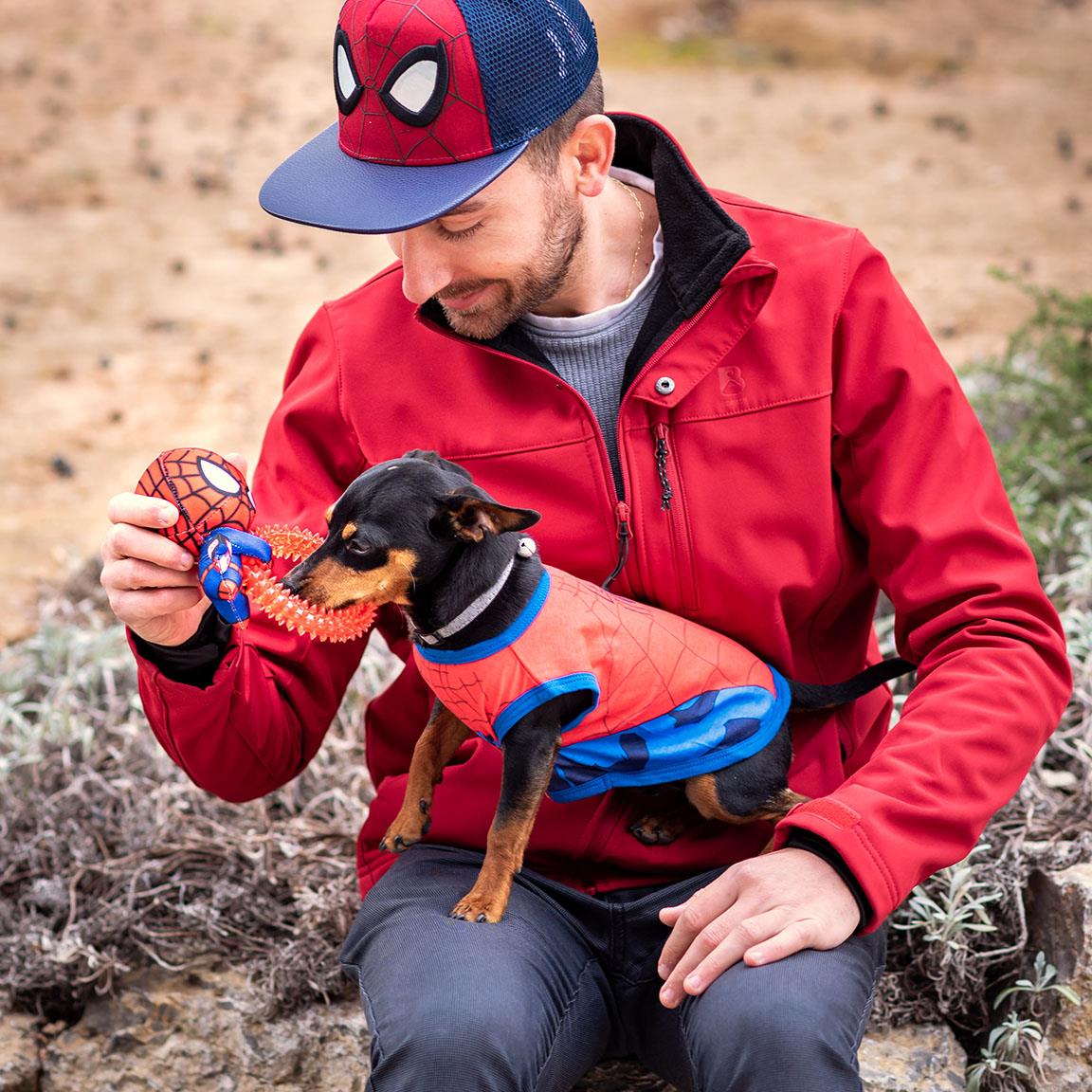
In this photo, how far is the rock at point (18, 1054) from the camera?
129 inches

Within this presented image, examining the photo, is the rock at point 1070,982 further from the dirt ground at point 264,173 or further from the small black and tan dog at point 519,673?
the dirt ground at point 264,173

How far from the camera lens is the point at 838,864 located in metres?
2.35

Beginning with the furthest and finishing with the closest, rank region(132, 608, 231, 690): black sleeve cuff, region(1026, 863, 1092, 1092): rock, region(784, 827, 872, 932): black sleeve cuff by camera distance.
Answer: region(1026, 863, 1092, 1092): rock, region(132, 608, 231, 690): black sleeve cuff, region(784, 827, 872, 932): black sleeve cuff

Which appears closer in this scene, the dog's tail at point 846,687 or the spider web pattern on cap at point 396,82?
the spider web pattern on cap at point 396,82

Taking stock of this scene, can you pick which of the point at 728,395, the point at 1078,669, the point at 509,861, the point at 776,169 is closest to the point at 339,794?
the point at 509,861

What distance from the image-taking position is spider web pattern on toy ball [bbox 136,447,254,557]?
94.0 inches

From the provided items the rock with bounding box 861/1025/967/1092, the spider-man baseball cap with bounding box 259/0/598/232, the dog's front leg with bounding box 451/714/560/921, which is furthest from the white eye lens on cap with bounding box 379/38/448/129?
the rock with bounding box 861/1025/967/1092

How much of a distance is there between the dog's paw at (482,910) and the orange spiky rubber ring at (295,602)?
0.52 metres

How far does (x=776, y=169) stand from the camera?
10.2m

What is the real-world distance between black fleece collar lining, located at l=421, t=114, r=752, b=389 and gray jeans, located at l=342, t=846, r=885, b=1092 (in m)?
1.01

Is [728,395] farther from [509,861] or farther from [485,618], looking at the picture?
[509,861]

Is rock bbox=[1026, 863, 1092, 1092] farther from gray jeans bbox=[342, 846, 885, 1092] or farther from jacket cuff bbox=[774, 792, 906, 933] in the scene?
jacket cuff bbox=[774, 792, 906, 933]

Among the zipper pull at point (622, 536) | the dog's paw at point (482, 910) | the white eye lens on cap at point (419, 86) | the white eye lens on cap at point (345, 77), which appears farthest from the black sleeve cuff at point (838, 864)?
the white eye lens on cap at point (345, 77)

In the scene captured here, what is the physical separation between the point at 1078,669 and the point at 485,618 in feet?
7.41
